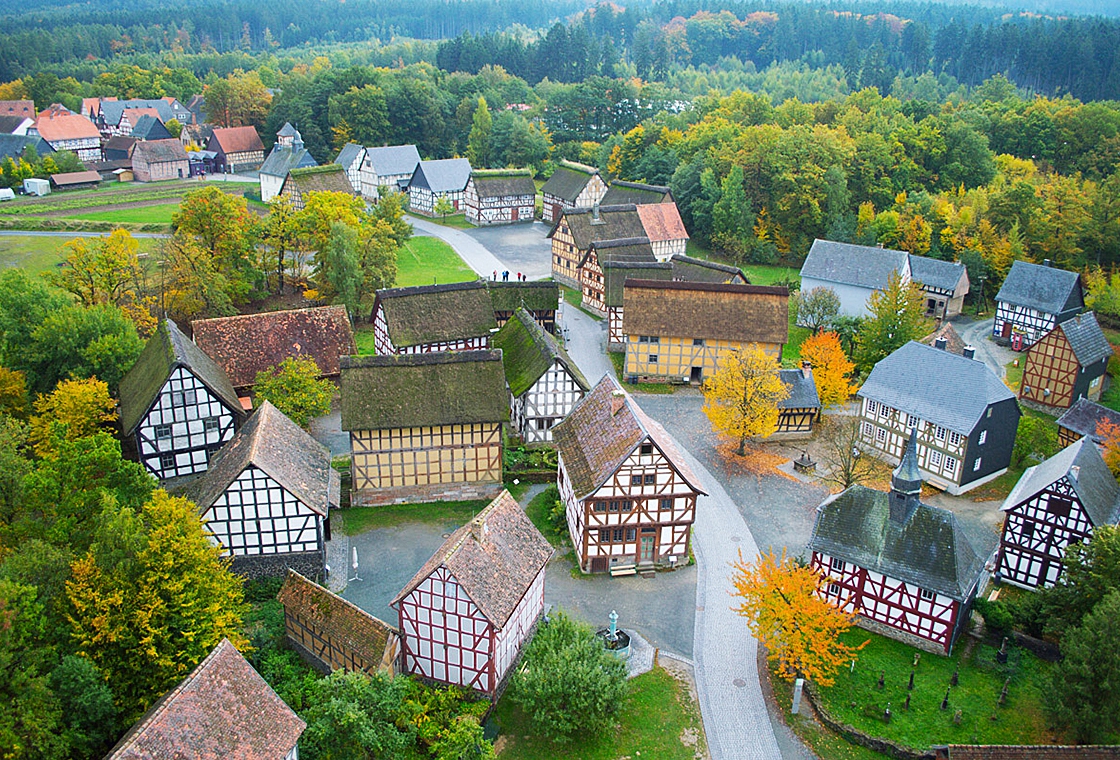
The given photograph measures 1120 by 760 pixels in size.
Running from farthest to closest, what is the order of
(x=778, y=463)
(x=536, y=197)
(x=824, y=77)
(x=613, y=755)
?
(x=824, y=77) < (x=536, y=197) < (x=778, y=463) < (x=613, y=755)

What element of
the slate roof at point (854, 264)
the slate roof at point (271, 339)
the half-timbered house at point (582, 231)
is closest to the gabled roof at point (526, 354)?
the slate roof at point (271, 339)

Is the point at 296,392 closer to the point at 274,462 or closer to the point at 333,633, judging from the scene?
the point at 274,462

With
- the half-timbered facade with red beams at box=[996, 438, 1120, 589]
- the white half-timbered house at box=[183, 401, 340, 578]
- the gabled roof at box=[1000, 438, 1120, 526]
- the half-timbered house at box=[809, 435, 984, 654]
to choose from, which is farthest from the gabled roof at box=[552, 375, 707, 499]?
the gabled roof at box=[1000, 438, 1120, 526]

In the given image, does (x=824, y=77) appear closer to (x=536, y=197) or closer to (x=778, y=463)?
(x=536, y=197)

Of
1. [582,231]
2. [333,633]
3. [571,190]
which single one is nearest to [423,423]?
[333,633]

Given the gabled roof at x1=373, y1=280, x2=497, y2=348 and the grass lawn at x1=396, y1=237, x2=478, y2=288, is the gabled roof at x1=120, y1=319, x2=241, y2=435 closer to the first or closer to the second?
the gabled roof at x1=373, y1=280, x2=497, y2=348

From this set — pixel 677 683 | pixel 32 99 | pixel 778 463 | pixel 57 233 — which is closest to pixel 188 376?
pixel 677 683

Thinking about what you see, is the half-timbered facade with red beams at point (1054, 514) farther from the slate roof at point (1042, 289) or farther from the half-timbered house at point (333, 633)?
the slate roof at point (1042, 289)
